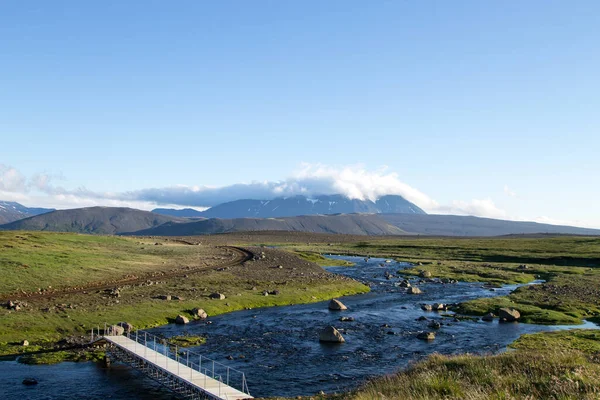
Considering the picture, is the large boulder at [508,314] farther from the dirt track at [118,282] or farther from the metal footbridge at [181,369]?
the dirt track at [118,282]

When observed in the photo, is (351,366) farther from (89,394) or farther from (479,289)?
(479,289)

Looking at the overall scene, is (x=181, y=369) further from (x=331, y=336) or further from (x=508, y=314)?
(x=508, y=314)

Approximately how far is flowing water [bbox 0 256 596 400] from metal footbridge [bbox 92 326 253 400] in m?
0.89

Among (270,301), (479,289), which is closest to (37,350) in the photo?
(270,301)

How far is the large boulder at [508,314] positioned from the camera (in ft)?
197

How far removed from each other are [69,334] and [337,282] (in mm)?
48853

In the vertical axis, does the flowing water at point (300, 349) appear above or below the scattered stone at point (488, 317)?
below

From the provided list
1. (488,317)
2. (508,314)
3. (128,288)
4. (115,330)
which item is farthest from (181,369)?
(508,314)

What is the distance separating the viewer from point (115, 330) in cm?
4631

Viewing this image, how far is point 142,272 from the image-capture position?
273 feet

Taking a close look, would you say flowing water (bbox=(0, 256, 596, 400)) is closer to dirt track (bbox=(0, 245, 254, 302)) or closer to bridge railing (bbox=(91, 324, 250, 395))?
bridge railing (bbox=(91, 324, 250, 395))

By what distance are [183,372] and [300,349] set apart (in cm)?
1346

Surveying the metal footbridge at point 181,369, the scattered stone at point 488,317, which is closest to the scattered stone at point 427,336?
the scattered stone at point 488,317

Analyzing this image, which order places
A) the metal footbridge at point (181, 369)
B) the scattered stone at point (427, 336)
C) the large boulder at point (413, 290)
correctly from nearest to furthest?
the metal footbridge at point (181, 369) → the scattered stone at point (427, 336) → the large boulder at point (413, 290)
